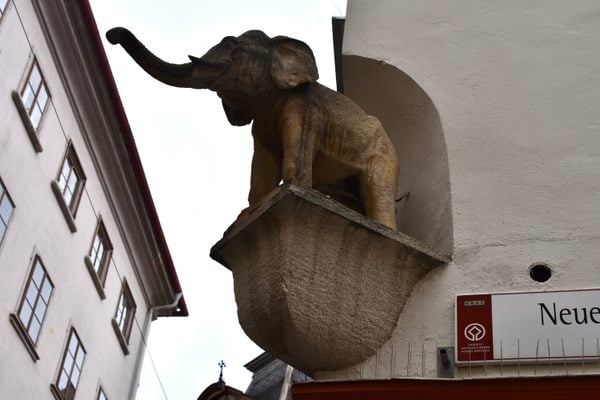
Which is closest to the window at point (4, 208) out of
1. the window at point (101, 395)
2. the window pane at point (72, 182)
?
the window pane at point (72, 182)

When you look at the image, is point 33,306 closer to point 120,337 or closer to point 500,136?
point 120,337

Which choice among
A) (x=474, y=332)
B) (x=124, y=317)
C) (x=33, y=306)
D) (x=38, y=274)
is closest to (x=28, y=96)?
(x=38, y=274)

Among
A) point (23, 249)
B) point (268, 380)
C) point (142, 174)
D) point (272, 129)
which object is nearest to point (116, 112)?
point (142, 174)

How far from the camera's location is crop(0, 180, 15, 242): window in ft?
48.8

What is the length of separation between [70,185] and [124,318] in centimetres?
395

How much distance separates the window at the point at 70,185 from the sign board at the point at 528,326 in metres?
13.7

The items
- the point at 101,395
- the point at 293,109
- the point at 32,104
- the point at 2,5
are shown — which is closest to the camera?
the point at 293,109

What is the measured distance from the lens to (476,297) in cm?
418

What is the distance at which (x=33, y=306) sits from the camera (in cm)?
1611

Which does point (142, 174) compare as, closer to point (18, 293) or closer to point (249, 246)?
point (18, 293)

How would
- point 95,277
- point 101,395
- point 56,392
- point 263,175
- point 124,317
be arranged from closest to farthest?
1. point 263,175
2. point 56,392
3. point 95,277
4. point 101,395
5. point 124,317

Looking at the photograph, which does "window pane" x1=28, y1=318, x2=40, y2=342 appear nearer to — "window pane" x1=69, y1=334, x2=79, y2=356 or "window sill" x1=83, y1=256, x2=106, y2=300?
"window pane" x1=69, y1=334, x2=79, y2=356

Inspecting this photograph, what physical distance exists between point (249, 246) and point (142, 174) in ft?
54.2

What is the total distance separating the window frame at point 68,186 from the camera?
17234 millimetres
